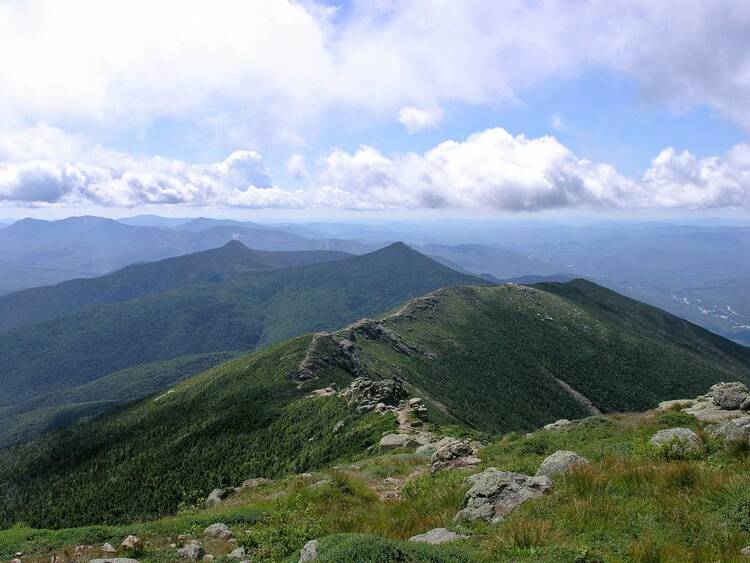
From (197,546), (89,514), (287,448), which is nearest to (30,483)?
(89,514)

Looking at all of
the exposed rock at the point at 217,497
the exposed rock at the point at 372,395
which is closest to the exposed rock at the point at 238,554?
the exposed rock at the point at 217,497

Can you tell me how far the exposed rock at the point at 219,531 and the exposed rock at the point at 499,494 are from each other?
36.0 ft

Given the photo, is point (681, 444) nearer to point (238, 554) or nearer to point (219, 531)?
point (238, 554)

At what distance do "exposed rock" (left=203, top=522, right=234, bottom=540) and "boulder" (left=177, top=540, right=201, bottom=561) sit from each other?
66.0 inches

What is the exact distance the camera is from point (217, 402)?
4291 inches

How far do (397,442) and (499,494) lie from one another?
32.2 m

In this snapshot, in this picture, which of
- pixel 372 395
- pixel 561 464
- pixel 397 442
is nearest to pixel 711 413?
pixel 561 464

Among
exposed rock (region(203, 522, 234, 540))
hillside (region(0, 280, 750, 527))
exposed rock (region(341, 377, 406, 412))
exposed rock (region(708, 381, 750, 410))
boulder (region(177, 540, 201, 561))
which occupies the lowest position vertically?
hillside (region(0, 280, 750, 527))

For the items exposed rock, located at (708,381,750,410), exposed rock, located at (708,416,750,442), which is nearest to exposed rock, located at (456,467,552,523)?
exposed rock, located at (708,416,750,442)

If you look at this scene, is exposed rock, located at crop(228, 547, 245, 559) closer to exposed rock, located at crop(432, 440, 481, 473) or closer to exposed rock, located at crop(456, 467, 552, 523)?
exposed rock, located at crop(456, 467, 552, 523)

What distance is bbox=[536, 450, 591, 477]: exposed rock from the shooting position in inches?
737

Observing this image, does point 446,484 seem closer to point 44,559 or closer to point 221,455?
point 44,559

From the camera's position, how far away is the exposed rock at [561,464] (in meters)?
18.7

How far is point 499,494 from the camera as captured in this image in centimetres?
1695
